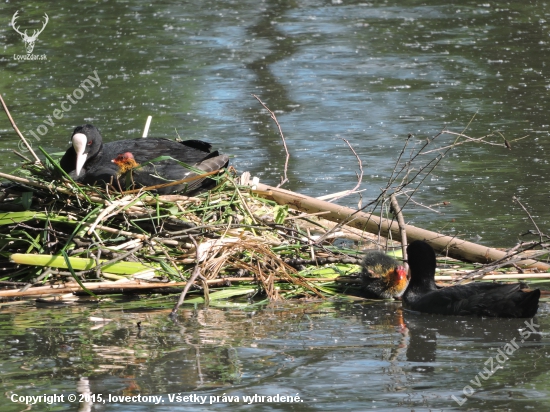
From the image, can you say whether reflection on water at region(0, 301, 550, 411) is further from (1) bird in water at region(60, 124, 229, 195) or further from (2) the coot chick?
(1) bird in water at region(60, 124, 229, 195)

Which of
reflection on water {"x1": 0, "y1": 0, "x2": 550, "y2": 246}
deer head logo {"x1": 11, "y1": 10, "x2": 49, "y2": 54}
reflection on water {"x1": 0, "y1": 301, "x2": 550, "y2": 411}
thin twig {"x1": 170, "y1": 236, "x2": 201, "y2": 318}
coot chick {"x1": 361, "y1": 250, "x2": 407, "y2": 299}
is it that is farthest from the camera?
deer head logo {"x1": 11, "y1": 10, "x2": 49, "y2": 54}

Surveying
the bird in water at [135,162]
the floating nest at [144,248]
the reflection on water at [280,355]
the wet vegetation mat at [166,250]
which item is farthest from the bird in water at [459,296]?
the bird in water at [135,162]

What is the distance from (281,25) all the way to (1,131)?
629 cm

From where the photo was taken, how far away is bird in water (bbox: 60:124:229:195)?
257 inches

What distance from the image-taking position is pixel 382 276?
5.76 meters

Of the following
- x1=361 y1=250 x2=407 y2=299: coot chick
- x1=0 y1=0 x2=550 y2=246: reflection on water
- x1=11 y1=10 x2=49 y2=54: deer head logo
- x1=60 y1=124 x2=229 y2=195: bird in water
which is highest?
x1=60 y1=124 x2=229 y2=195: bird in water

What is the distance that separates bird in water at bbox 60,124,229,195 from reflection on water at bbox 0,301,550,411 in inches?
42.6

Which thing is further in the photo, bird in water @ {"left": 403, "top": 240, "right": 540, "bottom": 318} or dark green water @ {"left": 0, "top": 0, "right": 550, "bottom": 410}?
bird in water @ {"left": 403, "top": 240, "right": 540, "bottom": 318}

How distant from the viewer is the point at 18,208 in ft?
20.5

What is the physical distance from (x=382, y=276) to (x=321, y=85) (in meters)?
7.23

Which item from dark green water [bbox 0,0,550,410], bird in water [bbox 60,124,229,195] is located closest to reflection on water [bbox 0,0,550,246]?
dark green water [bbox 0,0,550,410]

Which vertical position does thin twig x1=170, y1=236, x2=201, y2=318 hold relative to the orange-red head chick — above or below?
below

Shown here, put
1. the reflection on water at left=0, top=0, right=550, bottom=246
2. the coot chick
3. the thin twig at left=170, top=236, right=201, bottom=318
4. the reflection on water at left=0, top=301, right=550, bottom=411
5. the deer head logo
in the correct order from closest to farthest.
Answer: the reflection on water at left=0, top=301, right=550, bottom=411
the thin twig at left=170, top=236, right=201, bottom=318
the coot chick
the reflection on water at left=0, top=0, right=550, bottom=246
the deer head logo

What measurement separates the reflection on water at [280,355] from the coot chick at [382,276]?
0.29ft
